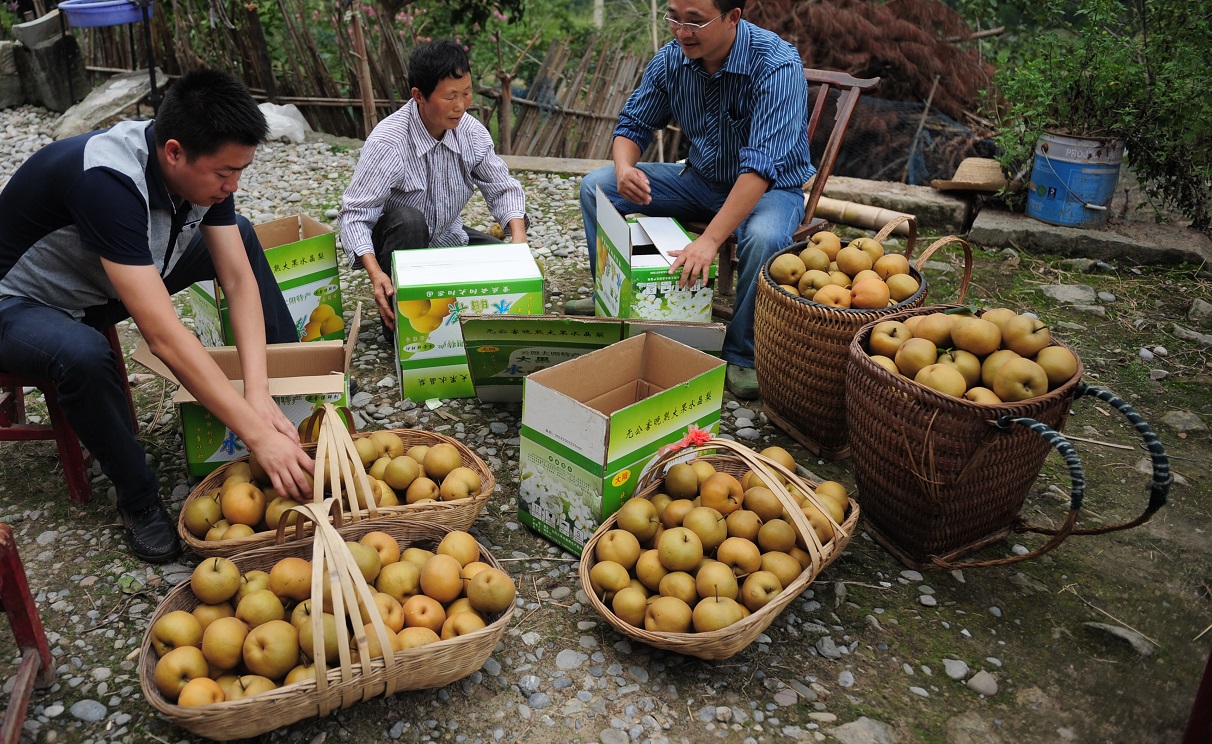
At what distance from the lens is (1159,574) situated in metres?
3.04

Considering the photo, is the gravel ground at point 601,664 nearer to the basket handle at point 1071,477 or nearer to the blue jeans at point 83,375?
the basket handle at point 1071,477

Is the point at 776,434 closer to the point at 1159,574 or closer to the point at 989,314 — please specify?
the point at 989,314

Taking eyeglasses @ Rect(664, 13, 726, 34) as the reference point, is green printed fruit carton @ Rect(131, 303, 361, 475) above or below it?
below

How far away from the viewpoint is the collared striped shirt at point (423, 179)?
13.5 ft

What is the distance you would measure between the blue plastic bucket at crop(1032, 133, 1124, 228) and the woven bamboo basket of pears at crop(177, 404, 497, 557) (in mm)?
4655

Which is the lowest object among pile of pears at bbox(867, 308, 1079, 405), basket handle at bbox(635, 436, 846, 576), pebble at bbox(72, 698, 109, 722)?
pebble at bbox(72, 698, 109, 722)

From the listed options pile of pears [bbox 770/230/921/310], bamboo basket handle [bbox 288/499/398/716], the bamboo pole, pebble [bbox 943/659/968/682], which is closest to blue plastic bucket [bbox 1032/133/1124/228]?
the bamboo pole

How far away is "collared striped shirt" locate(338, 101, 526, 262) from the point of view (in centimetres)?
411

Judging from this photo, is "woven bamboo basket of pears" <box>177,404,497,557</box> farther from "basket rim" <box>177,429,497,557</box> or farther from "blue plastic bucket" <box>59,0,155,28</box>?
"blue plastic bucket" <box>59,0,155,28</box>

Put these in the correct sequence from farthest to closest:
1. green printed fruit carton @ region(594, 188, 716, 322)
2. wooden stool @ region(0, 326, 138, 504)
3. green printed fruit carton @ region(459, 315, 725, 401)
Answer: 1. green printed fruit carton @ region(594, 188, 716, 322)
2. green printed fruit carton @ region(459, 315, 725, 401)
3. wooden stool @ region(0, 326, 138, 504)

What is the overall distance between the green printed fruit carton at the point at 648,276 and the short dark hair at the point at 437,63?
93 centimetres

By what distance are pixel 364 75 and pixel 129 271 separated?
17.7 ft

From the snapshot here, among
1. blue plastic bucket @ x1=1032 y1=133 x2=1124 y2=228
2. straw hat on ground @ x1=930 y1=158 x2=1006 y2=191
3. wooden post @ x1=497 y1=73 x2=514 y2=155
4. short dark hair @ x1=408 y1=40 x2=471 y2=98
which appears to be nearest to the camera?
short dark hair @ x1=408 y1=40 x2=471 y2=98

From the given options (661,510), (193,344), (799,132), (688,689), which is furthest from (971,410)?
(193,344)
